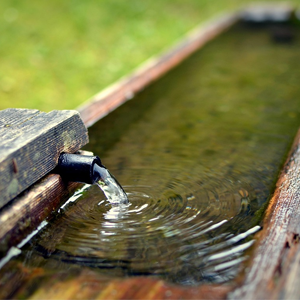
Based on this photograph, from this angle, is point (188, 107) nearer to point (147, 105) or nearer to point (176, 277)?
point (147, 105)

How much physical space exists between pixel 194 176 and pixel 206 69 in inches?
113

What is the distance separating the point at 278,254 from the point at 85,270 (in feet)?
2.29

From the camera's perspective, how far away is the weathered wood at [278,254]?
4.52 ft

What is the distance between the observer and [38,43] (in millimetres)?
6461

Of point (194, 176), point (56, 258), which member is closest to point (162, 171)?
point (194, 176)

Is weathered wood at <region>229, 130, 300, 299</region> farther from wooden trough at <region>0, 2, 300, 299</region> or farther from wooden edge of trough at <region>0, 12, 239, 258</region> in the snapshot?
wooden edge of trough at <region>0, 12, 239, 258</region>

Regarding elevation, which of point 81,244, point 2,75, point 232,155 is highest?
point 2,75

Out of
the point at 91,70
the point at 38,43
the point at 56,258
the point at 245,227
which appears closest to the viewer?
the point at 56,258

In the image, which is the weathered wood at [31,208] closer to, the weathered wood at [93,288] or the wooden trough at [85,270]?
the wooden trough at [85,270]

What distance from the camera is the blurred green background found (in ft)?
16.4

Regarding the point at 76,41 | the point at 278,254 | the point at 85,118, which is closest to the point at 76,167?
the point at 278,254

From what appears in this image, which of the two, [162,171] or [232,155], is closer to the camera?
[162,171]

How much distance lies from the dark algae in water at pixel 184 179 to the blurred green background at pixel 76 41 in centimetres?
126

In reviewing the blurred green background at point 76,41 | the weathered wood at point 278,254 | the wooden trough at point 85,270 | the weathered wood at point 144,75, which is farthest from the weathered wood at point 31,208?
the blurred green background at point 76,41
